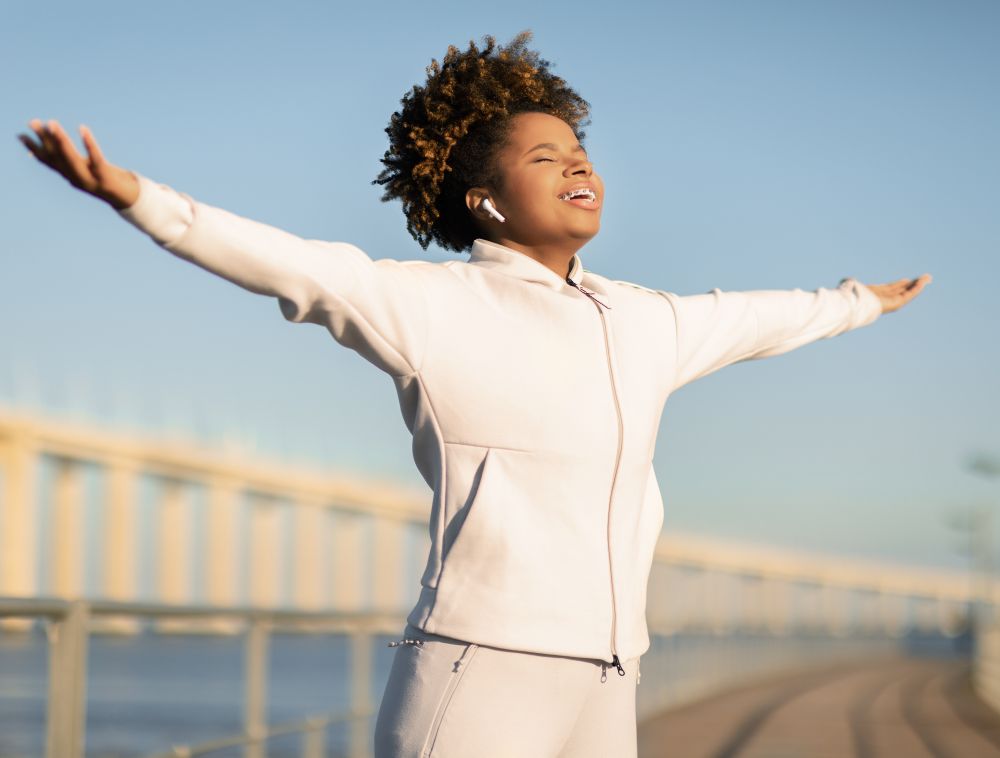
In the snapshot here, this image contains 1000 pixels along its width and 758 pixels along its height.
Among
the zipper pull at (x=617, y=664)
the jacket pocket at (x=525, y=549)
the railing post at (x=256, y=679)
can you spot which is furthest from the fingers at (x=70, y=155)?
the railing post at (x=256, y=679)

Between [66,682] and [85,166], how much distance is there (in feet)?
7.36

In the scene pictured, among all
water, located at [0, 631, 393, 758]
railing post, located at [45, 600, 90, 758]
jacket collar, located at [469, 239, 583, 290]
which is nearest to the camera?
jacket collar, located at [469, 239, 583, 290]

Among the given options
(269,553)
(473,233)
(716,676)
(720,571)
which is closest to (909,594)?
(720,571)

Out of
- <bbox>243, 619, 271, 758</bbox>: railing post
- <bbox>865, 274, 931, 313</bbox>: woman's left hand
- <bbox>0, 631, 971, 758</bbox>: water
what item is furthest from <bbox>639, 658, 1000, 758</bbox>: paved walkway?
<bbox>865, 274, 931, 313</bbox>: woman's left hand

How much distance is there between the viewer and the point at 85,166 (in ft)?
5.75

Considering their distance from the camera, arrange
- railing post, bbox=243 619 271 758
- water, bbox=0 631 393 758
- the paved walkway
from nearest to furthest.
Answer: railing post, bbox=243 619 271 758
water, bbox=0 631 393 758
the paved walkway

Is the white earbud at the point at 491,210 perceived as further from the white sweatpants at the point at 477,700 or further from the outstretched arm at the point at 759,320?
the white sweatpants at the point at 477,700

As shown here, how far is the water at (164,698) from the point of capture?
7.21m

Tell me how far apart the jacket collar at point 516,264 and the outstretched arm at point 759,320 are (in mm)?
248

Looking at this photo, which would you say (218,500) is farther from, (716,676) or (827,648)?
(716,676)

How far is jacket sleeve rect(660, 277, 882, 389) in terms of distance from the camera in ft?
7.95

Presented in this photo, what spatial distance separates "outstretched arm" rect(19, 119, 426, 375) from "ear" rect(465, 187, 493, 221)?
27 centimetres

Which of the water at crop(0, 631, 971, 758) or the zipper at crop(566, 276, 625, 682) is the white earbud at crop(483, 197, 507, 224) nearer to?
the zipper at crop(566, 276, 625, 682)

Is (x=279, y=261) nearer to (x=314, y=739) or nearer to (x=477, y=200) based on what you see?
(x=477, y=200)
